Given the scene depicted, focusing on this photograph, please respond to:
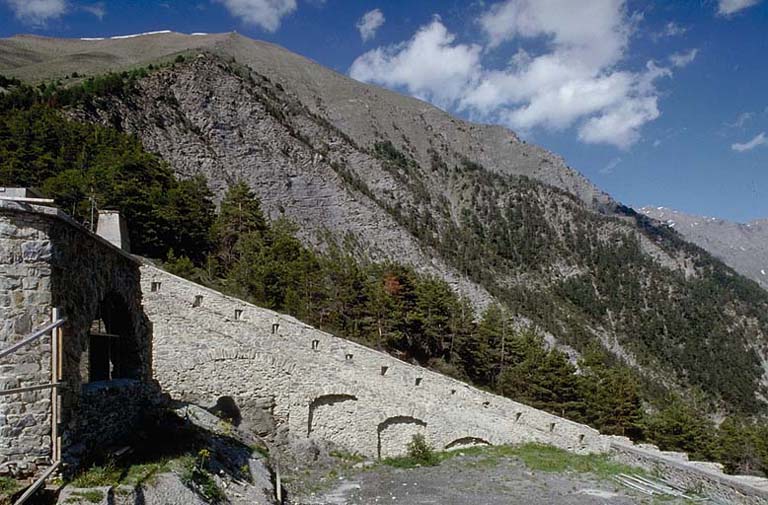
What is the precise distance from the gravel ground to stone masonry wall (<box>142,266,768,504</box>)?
166 centimetres

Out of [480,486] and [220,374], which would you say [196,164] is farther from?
[480,486]

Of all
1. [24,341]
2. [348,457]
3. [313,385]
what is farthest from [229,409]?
[24,341]

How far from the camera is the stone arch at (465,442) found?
69.3ft

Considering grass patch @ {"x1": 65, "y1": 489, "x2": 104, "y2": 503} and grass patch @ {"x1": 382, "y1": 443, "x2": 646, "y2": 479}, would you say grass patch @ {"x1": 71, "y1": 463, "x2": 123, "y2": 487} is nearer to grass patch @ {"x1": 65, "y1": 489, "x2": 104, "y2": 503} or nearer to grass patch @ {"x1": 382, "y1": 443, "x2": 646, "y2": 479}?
grass patch @ {"x1": 65, "y1": 489, "x2": 104, "y2": 503}

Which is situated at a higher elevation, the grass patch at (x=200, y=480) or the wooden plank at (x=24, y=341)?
the wooden plank at (x=24, y=341)

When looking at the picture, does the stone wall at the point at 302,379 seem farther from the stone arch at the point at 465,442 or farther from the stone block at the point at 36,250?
the stone block at the point at 36,250

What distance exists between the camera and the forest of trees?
30.4 metres

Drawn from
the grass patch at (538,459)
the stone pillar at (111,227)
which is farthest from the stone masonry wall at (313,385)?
the stone pillar at (111,227)

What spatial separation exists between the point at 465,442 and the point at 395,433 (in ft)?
8.76

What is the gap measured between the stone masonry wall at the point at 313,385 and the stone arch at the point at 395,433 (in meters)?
A: 0.03

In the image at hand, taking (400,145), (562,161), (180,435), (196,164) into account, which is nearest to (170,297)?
(180,435)

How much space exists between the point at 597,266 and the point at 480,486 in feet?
370

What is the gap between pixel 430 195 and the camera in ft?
422

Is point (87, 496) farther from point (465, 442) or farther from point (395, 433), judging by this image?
point (465, 442)
